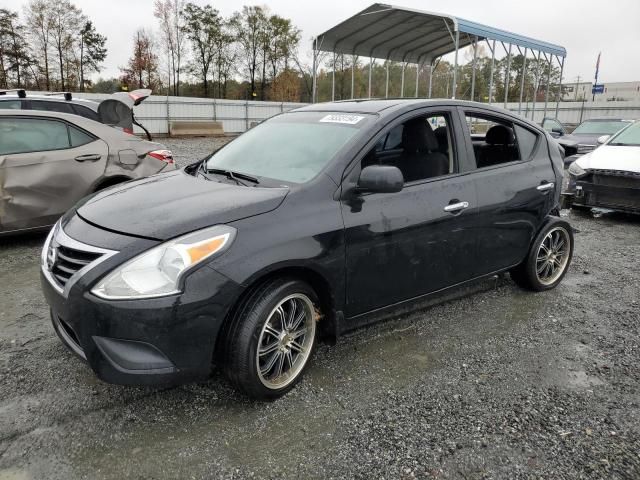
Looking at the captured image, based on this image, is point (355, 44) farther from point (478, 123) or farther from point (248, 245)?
point (248, 245)

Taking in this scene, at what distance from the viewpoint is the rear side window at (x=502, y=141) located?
13.0 ft

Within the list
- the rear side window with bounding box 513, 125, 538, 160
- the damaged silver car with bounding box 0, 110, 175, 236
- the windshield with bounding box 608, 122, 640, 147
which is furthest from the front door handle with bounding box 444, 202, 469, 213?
the windshield with bounding box 608, 122, 640, 147

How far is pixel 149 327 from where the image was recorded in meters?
2.20

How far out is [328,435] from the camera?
7.91 feet

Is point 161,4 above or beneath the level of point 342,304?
above

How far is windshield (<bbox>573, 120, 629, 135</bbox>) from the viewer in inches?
540

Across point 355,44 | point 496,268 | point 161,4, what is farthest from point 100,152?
point 161,4

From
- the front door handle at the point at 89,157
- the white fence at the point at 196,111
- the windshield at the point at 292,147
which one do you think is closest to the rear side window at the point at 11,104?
the front door handle at the point at 89,157

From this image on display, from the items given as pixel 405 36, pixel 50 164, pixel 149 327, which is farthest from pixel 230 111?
pixel 149 327

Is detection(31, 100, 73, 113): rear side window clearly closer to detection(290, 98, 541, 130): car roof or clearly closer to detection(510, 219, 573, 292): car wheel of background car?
detection(290, 98, 541, 130): car roof

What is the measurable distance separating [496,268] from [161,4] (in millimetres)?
47884

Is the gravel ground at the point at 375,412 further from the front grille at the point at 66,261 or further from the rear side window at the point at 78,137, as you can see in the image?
the rear side window at the point at 78,137

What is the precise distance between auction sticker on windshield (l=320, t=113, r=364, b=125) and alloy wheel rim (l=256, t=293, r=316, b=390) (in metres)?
1.25

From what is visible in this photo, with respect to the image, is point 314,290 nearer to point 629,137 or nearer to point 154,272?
point 154,272
